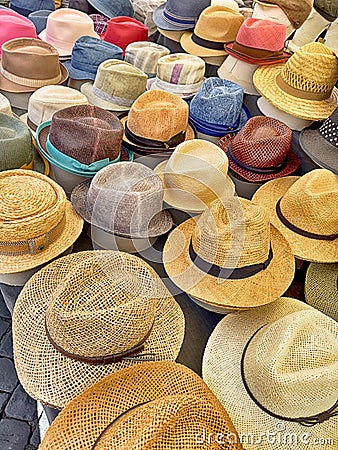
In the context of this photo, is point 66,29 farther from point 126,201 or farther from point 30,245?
point 30,245

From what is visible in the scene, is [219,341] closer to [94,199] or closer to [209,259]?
[209,259]

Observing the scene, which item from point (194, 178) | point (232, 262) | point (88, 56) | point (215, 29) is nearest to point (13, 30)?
point (88, 56)

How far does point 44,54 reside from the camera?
2.53 metres

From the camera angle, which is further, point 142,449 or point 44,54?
point 44,54

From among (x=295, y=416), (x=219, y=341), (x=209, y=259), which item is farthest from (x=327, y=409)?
(x=209, y=259)

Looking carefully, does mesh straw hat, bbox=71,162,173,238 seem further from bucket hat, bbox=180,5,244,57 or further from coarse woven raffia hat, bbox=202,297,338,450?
bucket hat, bbox=180,5,244,57

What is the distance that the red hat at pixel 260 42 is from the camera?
2426mm

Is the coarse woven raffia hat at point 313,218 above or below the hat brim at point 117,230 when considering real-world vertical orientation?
above

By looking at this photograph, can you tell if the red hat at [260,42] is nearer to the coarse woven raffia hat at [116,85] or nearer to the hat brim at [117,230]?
the coarse woven raffia hat at [116,85]

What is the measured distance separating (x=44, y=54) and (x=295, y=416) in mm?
2321

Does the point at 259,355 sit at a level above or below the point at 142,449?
below

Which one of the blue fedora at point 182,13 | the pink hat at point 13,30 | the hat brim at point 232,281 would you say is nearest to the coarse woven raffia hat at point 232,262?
the hat brim at point 232,281

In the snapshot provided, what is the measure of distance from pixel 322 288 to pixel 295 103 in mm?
953

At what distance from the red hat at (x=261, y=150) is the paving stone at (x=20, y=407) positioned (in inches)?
61.7
